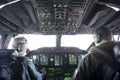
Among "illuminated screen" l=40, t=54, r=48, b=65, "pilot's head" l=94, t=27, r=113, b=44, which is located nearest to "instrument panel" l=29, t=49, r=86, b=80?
"illuminated screen" l=40, t=54, r=48, b=65

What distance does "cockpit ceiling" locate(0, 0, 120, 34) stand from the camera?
3248 mm

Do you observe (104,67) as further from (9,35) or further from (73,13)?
(9,35)

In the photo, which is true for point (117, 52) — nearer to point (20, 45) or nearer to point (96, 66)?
point (96, 66)

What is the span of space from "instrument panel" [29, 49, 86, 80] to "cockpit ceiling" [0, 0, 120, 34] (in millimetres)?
526

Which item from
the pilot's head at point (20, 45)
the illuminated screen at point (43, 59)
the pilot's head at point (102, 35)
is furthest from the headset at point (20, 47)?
the illuminated screen at point (43, 59)

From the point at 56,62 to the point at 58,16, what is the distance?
1.80 m

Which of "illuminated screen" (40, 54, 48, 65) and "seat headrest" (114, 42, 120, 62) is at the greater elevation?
"seat headrest" (114, 42, 120, 62)

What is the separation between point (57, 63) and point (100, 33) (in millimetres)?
2731

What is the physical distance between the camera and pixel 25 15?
414 cm

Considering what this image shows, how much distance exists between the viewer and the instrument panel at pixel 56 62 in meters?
5.41

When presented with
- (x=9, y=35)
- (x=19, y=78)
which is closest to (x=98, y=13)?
(x=19, y=78)

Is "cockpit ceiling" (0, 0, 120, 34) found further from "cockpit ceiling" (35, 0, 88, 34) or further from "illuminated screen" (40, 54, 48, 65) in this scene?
"illuminated screen" (40, 54, 48, 65)

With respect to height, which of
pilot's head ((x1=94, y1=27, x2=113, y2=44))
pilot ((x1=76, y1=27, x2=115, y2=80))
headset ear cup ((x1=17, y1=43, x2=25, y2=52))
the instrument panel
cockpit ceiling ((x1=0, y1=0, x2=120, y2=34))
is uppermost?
cockpit ceiling ((x1=0, y1=0, x2=120, y2=34))

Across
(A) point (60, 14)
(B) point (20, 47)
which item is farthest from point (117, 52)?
(A) point (60, 14)
